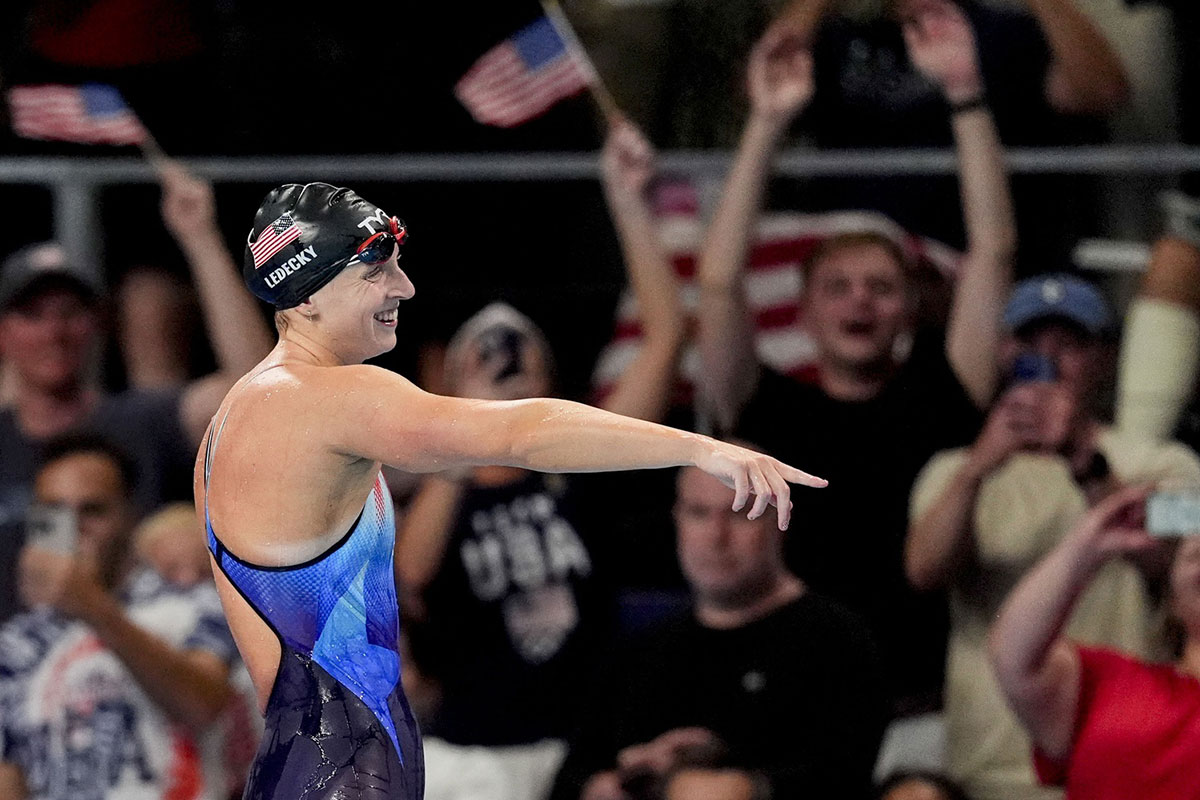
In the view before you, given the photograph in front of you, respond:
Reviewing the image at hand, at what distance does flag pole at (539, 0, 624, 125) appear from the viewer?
6281 mm

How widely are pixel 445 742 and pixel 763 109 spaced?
2550 mm

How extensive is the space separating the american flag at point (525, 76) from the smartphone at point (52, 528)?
2341 millimetres

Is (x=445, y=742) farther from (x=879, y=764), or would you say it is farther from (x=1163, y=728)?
(x=1163, y=728)

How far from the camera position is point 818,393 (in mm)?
5656

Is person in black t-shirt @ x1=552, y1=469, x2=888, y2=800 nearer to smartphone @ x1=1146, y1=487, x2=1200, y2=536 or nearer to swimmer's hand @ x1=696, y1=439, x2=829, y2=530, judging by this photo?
smartphone @ x1=1146, y1=487, x2=1200, y2=536

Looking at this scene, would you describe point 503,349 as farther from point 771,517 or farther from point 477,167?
point 771,517

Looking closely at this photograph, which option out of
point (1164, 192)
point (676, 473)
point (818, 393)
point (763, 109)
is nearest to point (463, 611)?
point (676, 473)

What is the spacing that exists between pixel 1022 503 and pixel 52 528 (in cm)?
338

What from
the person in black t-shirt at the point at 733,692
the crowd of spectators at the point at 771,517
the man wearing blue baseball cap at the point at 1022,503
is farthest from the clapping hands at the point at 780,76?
the person in black t-shirt at the point at 733,692

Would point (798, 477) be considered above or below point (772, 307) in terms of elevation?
below

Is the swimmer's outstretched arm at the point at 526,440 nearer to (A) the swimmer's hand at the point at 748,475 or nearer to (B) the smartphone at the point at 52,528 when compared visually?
(A) the swimmer's hand at the point at 748,475

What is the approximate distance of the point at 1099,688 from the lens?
4.74m

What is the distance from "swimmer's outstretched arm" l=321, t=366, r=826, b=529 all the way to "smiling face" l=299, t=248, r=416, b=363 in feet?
0.87

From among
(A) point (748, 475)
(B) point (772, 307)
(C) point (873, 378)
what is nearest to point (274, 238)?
(A) point (748, 475)
